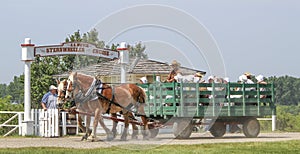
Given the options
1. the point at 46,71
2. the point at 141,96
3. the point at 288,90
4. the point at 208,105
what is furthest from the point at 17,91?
the point at 288,90

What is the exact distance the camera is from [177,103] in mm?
19828

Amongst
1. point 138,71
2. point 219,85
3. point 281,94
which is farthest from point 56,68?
point 281,94

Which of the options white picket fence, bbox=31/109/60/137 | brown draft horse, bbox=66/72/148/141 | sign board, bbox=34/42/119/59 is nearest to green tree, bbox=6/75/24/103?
sign board, bbox=34/42/119/59

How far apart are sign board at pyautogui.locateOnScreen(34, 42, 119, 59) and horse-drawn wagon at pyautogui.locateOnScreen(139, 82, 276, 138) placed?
4.39m

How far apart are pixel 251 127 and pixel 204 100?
2350 millimetres

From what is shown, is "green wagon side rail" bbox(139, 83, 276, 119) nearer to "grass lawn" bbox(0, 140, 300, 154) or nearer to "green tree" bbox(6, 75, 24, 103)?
"grass lawn" bbox(0, 140, 300, 154)

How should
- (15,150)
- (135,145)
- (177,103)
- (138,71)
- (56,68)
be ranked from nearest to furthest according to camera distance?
(15,150) → (135,145) → (177,103) → (138,71) → (56,68)

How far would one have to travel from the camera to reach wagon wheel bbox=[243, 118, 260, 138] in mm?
21422

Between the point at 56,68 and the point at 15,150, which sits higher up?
the point at 56,68

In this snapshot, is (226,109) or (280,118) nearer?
(226,109)

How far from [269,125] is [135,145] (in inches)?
557

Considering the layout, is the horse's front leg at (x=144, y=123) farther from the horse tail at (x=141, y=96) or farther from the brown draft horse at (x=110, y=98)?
the horse tail at (x=141, y=96)

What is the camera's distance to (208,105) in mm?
20312

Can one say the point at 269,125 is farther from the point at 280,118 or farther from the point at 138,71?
the point at 138,71
